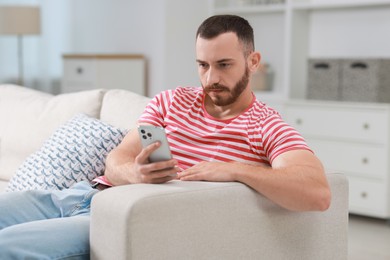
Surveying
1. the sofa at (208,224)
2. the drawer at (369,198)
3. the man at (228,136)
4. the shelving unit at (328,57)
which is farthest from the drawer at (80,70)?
the sofa at (208,224)

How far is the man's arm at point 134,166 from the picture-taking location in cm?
181

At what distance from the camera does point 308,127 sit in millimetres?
4633

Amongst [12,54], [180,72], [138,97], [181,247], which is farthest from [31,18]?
[181,247]

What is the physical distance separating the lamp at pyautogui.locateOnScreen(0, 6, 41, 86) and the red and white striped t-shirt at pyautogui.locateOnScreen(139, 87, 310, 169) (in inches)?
142

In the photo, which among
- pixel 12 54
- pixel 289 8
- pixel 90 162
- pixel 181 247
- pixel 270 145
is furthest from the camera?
pixel 12 54

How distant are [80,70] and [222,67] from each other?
3.52 meters

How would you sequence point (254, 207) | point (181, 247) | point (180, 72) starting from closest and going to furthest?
point (181, 247) < point (254, 207) < point (180, 72)

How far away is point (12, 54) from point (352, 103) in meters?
2.95

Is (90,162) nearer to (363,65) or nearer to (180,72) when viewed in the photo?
(363,65)

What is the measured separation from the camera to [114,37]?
5.72 metres

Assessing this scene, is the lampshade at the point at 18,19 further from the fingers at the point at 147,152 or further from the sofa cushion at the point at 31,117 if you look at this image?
the fingers at the point at 147,152

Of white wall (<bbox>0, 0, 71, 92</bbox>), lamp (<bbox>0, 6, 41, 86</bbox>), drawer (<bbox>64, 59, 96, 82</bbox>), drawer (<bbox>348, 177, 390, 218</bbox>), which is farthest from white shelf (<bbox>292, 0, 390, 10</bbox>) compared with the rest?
white wall (<bbox>0, 0, 71, 92</bbox>)

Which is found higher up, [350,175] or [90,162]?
[90,162]

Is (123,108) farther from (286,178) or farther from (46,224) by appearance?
(286,178)
